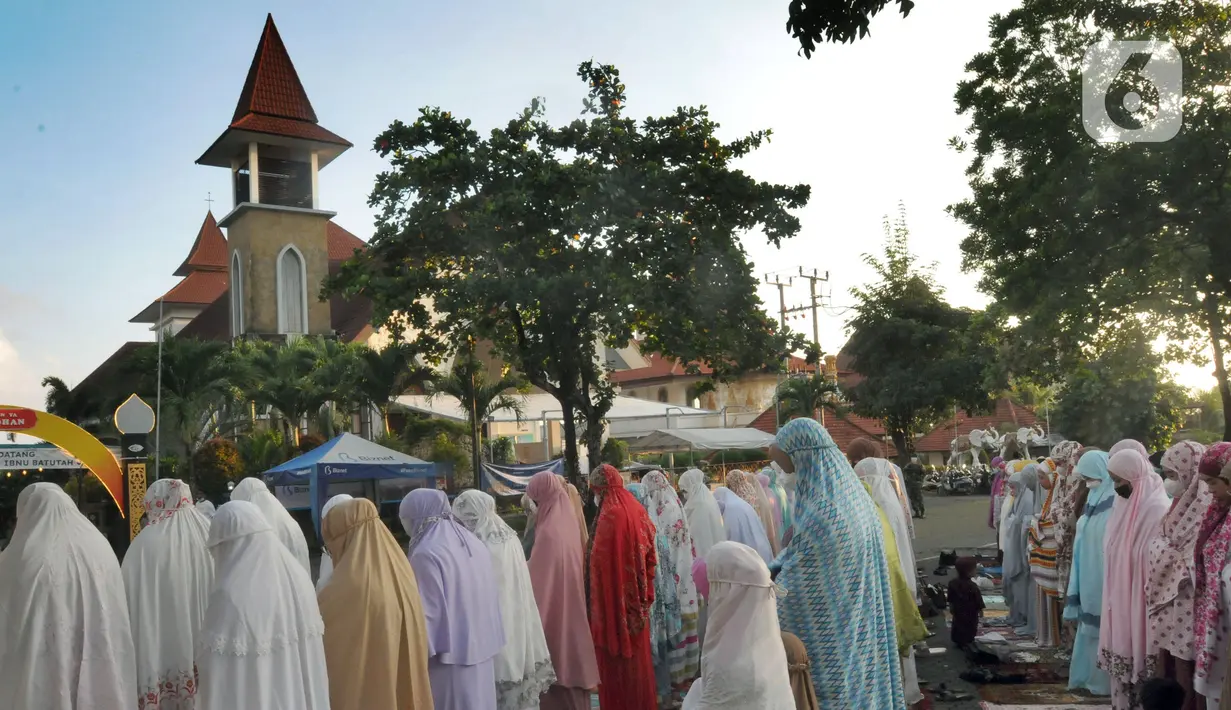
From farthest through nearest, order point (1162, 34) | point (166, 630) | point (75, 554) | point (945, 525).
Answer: point (945, 525) → point (1162, 34) → point (166, 630) → point (75, 554)

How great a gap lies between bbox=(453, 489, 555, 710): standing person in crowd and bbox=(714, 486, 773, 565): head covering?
232cm

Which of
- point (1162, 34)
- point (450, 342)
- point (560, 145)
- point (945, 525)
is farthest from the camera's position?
point (945, 525)

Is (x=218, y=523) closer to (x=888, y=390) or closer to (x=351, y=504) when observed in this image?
(x=351, y=504)

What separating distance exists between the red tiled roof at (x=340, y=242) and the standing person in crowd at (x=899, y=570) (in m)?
37.8

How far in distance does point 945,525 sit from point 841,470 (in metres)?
17.8

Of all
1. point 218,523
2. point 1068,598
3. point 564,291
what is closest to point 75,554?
point 218,523

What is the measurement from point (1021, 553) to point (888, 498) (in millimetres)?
2758

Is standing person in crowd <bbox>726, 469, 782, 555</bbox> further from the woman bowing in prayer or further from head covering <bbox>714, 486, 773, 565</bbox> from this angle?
the woman bowing in prayer

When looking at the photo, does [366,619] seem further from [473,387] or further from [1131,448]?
[473,387]

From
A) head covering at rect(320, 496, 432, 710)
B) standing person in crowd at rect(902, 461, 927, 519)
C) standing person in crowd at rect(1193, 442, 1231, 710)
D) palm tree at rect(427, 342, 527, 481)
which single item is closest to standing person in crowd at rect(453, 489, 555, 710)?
head covering at rect(320, 496, 432, 710)

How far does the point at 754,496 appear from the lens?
29.0 ft

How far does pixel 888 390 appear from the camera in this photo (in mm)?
30125

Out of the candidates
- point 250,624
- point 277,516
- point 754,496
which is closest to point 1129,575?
point 754,496

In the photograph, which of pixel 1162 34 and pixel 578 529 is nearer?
pixel 578 529
